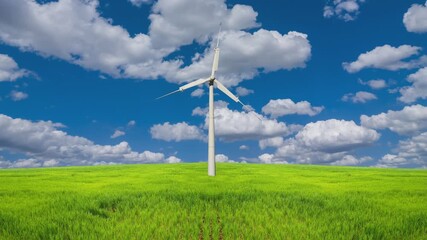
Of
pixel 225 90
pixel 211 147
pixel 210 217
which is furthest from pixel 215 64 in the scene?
pixel 210 217

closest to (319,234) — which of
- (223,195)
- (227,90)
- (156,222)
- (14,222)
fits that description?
(156,222)

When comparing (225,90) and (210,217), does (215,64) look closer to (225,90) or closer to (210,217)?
(225,90)

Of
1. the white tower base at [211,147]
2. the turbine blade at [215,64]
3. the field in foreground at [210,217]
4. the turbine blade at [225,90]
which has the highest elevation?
the turbine blade at [215,64]

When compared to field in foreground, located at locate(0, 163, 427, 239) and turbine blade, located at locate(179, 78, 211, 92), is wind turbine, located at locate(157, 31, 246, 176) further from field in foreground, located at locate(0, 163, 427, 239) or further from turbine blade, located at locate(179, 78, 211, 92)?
field in foreground, located at locate(0, 163, 427, 239)

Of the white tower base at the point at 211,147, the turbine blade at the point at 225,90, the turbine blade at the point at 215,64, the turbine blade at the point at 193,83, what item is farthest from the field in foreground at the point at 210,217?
the turbine blade at the point at 215,64

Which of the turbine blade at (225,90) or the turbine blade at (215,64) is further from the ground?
the turbine blade at (215,64)

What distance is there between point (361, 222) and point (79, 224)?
362 inches

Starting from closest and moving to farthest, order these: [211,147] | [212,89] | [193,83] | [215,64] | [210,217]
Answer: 1. [210,217]
2. [211,147]
3. [212,89]
4. [193,83]
5. [215,64]

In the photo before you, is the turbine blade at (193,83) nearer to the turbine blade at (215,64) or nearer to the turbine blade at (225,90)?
the turbine blade at (215,64)

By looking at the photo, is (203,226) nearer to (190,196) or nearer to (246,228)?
(246,228)

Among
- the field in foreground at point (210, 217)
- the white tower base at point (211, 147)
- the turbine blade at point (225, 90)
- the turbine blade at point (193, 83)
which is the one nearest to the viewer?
the field in foreground at point (210, 217)

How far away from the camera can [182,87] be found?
39406 mm

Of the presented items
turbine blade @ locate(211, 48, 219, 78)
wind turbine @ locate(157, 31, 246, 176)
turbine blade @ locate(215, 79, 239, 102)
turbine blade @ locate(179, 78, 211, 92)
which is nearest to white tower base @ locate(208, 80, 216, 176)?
wind turbine @ locate(157, 31, 246, 176)

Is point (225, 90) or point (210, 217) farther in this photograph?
point (225, 90)
